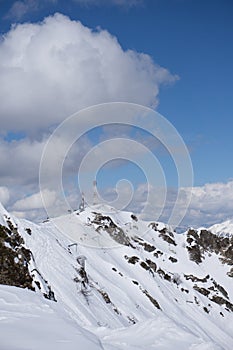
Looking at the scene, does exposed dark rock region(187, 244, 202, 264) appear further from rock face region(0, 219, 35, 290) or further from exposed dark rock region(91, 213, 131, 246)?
rock face region(0, 219, 35, 290)

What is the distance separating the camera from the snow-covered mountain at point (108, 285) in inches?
409

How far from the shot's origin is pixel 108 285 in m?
47.7

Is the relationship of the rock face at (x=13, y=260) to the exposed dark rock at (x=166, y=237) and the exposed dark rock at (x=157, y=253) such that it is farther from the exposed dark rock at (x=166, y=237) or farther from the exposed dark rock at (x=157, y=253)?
the exposed dark rock at (x=166, y=237)

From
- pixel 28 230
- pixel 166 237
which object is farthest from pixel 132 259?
pixel 166 237

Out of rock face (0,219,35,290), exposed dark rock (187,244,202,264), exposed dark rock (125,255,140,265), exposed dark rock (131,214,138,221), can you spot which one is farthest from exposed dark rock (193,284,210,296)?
rock face (0,219,35,290)

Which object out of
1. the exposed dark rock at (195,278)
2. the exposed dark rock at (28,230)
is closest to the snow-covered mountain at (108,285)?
the exposed dark rock at (28,230)

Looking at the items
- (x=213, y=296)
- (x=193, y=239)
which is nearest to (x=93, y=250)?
(x=213, y=296)

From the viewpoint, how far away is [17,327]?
364 inches

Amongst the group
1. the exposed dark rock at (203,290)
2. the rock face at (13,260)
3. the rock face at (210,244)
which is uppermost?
the rock face at (210,244)

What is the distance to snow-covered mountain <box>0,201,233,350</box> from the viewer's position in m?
10.4

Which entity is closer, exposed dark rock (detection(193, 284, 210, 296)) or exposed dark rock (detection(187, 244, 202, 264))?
exposed dark rock (detection(193, 284, 210, 296))

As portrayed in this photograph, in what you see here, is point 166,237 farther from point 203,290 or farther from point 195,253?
point 203,290

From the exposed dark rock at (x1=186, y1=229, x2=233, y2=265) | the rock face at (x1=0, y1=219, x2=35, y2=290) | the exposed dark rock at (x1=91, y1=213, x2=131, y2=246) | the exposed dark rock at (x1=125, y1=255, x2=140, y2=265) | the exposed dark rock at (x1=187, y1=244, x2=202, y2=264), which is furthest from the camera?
the exposed dark rock at (x1=186, y1=229, x2=233, y2=265)

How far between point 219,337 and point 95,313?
38.0 meters
